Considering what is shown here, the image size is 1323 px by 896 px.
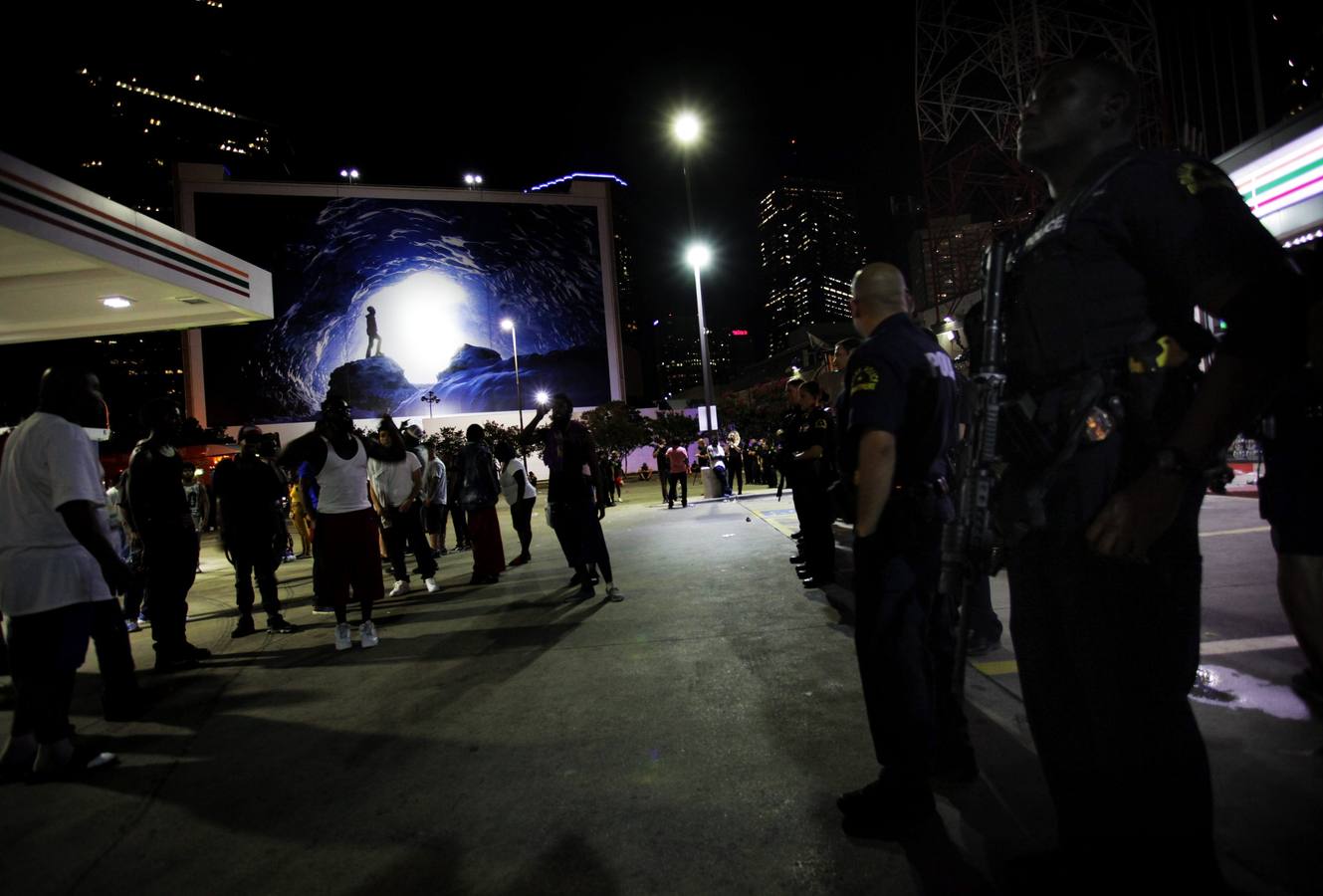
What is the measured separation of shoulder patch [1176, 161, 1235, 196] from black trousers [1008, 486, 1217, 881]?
587 millimetres

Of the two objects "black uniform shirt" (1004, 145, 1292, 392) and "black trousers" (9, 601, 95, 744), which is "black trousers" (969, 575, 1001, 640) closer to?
"black uniform shirt" (1004, 145, 1292, 392)

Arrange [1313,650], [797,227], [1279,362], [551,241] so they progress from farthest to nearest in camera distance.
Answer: [797,227] → [551,241] → [1313,650] → [1279,362]

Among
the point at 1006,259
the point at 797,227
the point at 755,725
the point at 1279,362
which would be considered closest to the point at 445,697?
the point at 755,725

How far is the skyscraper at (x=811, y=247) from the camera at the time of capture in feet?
463

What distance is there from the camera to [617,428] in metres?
57.4

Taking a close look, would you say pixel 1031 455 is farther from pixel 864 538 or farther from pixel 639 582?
pixel 639 582

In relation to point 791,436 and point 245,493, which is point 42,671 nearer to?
point 245,493

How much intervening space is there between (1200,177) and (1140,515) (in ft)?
2.23

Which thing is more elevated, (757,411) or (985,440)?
(757,411)

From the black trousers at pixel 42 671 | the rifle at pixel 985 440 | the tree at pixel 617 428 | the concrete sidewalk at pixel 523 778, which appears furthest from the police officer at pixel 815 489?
the tree at pixel 617 428

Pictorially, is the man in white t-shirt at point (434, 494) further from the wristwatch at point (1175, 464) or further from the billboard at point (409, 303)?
the billboard at point (409, 303)

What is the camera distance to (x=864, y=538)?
2227 millimetres

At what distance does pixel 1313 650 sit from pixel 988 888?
2002 mm

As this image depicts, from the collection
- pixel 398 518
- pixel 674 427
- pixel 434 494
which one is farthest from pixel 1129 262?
pixel 674 427
